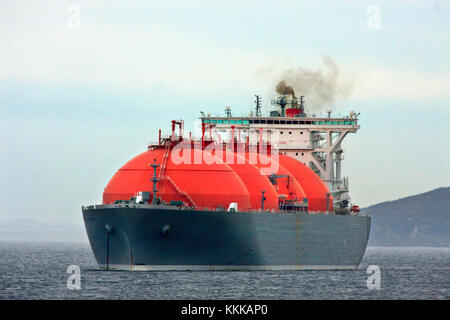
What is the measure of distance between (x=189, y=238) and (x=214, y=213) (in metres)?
2.23

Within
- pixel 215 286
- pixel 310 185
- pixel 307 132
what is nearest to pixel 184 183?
pixel 215 286

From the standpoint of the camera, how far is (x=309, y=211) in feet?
259

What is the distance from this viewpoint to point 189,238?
65.1 m

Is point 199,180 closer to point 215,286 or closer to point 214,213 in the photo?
point 214,213

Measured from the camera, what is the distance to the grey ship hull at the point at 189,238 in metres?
64.2

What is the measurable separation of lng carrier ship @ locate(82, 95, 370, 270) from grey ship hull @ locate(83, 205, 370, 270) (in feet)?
0.20

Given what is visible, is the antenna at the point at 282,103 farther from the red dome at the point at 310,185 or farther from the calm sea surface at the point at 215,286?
the calm sea surface at the point at 215,286

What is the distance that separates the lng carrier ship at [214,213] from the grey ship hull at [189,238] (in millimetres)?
62

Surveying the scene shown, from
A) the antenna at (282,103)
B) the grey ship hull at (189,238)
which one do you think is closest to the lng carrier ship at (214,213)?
the grey ship hull at (189,238)

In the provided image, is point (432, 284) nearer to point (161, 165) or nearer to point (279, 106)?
point (161, 165)

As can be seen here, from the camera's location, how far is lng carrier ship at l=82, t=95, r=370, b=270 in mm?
64812

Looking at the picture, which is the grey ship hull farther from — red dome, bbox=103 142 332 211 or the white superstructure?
the white superstructure
